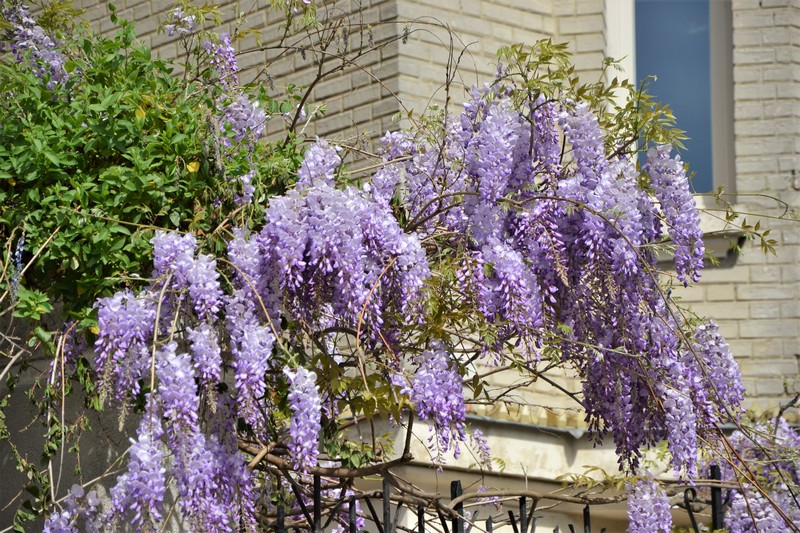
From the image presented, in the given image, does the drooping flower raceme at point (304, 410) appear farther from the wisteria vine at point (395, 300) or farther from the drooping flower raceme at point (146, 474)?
the drooping flower raceme at point (146, 474)

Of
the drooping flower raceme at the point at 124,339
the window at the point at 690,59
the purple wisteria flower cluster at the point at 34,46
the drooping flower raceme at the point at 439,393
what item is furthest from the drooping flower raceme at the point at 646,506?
the window at the point at 690,59

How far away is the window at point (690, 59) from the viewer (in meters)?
7.94

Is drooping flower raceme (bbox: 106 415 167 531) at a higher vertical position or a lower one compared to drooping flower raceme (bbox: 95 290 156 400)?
lower

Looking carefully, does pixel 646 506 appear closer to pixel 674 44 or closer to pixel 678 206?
pixel 678 206

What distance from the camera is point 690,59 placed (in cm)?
808

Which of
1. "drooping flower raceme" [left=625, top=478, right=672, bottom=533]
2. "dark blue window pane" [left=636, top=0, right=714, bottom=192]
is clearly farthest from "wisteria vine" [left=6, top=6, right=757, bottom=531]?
"dark blue window pane" [left=636, top=0, right=714, bottom=192]

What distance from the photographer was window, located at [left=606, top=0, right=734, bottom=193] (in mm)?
7938

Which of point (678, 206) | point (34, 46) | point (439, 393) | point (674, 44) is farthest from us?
point (674, 44)

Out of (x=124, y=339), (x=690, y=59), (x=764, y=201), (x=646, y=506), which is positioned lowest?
(x=646, y=506)

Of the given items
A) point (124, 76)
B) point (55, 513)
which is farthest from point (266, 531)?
point (124, 76)

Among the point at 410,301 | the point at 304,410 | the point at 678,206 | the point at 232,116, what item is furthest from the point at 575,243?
the point at 232,116

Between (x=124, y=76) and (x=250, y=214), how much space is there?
1.86 feet

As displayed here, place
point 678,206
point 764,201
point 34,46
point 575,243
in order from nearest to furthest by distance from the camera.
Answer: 1. point 575,243
2. point 678,206
3. point 34,46
4. point 764,201

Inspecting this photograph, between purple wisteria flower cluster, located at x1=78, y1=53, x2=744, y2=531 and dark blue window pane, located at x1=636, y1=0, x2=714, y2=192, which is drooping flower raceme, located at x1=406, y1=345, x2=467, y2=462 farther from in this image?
dark blue window pane, located at x1=636, y1=0, x2=714, y2=192
